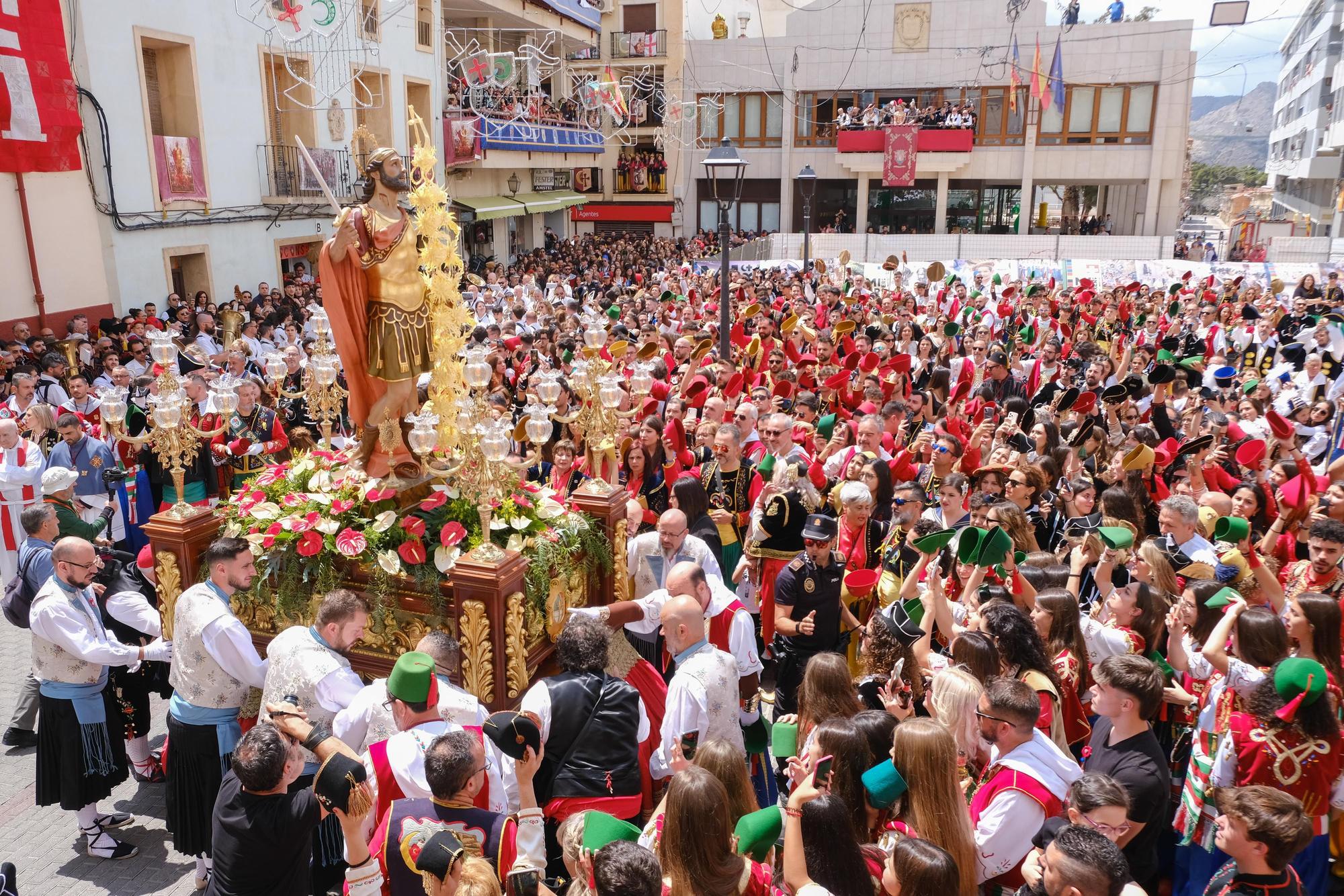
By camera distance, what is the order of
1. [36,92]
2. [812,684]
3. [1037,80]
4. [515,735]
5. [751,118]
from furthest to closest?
[751,118], [1037,80], [36,92], [812,684], [515,735]

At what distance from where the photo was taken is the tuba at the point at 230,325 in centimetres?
1427

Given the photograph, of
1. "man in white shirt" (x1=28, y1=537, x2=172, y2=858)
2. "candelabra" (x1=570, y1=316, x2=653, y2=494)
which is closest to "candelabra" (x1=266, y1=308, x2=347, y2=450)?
"candelabra" (x1=570, y1=316, x2=653, y2=494)

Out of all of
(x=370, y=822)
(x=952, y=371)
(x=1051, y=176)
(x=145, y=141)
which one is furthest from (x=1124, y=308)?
(x=1051, y=176)

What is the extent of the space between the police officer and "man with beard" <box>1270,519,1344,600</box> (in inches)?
95.9

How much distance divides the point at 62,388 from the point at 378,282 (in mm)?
7176

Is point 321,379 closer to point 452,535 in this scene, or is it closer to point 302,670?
point 452,535

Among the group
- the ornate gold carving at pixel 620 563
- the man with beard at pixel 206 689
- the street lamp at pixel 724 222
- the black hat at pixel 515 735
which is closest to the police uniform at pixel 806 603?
the ornate gold carving at pixel 620 563

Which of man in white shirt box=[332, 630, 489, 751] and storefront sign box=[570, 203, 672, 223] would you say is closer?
man in white shirt box=[332, 630, 489, 751]

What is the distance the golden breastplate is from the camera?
5.77m

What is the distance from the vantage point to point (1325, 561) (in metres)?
5.11

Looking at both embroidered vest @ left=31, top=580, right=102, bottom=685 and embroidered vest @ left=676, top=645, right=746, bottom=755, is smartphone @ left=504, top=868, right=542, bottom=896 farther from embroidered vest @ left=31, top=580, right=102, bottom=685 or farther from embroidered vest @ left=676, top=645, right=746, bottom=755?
embroidered vest @ left=31, top=580, right=102, bottom=685

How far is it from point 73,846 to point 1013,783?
16.5 ft

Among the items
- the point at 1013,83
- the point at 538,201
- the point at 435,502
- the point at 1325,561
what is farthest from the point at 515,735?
the point at 1013,83

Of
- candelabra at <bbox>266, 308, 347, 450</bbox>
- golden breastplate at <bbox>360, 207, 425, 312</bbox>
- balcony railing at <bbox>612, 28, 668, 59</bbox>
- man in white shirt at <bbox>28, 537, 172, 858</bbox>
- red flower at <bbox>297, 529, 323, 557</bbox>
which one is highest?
balcony railing at <bbox>612, 28, 668, 59</bbox>
